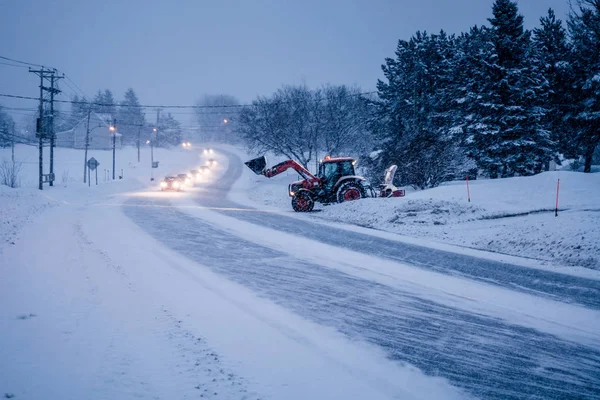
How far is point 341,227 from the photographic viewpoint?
13.6m

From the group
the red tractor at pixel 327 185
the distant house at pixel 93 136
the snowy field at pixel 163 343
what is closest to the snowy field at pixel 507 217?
the red tractor at pixel 327 185

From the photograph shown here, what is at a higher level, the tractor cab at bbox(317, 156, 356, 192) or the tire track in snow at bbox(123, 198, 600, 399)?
the tractor cab at bbox(317, 156, 356, 192)

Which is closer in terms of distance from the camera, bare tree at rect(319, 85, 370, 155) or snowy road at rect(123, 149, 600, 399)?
snowy road at rect(123, 149, 600, 399)

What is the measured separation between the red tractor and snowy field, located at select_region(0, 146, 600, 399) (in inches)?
288

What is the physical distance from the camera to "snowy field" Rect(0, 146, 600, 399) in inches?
144

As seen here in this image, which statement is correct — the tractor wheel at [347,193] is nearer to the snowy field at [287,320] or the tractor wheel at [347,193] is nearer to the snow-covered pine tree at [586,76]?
the snowy field at [287,320]

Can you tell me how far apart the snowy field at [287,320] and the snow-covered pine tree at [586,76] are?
18.7m

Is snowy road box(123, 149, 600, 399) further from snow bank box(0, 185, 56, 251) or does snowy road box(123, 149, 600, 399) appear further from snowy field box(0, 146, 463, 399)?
snow bank box(0, 185, 56, 251)

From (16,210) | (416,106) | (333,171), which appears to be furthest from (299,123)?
(16,210)

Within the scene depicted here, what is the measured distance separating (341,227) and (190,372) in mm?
10193

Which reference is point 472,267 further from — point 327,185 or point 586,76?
point 586,76

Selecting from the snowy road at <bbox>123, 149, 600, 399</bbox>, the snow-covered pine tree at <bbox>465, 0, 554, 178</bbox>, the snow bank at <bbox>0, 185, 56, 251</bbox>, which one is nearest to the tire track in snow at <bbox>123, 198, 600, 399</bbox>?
the snowy road at <bbox>123, 149, 600, 399</bbox>

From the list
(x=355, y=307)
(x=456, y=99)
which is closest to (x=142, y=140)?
(x=456, y=99)

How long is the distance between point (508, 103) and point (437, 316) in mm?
24504
